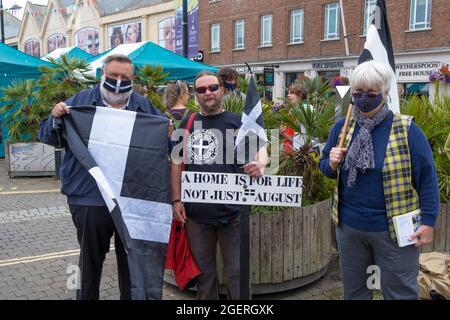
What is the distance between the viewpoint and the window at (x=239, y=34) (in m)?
29.8

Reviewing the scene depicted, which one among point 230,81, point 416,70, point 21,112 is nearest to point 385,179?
point 230,81

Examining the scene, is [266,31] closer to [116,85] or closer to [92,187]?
[116,85]

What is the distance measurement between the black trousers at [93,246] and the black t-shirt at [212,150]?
59cm

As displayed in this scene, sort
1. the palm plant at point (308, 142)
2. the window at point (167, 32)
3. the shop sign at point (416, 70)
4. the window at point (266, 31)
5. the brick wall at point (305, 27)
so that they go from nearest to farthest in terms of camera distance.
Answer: the palm plant at point (308, 142)
the shop sign at point (416, 70)
the brick wall at point (305, 27)
the window at point (266, 31)
the window at point (167, 32)

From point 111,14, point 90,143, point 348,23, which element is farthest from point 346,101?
point 111,14

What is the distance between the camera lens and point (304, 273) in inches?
158

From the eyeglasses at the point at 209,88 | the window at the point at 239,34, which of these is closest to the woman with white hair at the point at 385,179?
the eyeglasses at the point at 209,88

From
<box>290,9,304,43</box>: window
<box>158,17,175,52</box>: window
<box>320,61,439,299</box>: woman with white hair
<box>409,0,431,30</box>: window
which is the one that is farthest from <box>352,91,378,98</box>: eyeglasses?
<box>158,17,175,52</box>: window

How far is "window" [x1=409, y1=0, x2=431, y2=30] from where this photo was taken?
68.2 feet

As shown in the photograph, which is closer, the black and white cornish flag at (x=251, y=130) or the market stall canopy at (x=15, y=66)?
the black and white cornish flag at (x=251, y=130)

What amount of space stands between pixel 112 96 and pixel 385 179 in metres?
1.79

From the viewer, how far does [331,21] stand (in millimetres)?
24984

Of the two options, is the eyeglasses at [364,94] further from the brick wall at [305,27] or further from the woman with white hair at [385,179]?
the brick wall at [305,27]

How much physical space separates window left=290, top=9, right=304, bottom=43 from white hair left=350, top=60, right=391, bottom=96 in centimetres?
2517
